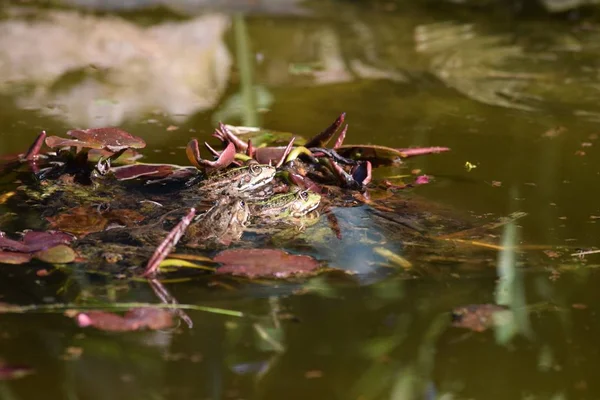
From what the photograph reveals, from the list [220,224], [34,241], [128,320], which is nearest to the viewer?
[128,320]

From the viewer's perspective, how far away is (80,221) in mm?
1999

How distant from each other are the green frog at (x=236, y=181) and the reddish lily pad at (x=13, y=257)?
1.90ft

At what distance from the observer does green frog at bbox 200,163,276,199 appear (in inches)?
87.3

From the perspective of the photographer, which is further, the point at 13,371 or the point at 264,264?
the point at 264,264

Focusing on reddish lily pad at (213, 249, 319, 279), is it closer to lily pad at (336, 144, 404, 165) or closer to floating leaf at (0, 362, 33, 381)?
floating leaf at (0, 362, 33, 381)

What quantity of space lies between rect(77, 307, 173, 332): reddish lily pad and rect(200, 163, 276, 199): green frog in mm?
692

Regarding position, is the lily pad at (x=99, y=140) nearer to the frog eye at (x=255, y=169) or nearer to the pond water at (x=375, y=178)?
the pond water at (x=375, y=178)

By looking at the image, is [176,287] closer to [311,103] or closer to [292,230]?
[292,230]

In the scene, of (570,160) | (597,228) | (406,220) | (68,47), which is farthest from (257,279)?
(68,47)

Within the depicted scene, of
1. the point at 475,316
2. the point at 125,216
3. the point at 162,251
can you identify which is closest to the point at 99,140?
the point at 125,216

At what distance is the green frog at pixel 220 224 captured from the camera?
6.19 ft

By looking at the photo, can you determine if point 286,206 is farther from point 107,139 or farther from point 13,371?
point 13,371

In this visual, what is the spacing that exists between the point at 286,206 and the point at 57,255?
594 mm

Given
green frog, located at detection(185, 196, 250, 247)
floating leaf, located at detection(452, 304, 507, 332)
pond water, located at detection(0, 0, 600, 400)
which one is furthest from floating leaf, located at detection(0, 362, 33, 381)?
floating leaf, located at detection(452, 304, 507, 332)
